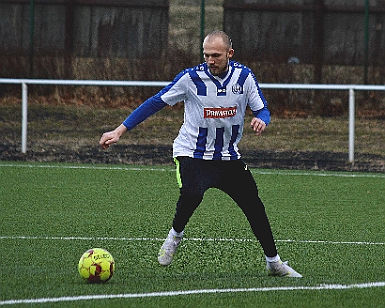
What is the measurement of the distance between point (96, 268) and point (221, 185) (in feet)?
3.58

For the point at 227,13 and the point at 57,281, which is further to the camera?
the point at 227,13

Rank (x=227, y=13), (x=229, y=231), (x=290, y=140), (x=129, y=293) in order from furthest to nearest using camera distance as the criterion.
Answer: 1. (x=227, y=13)
2. (x=290, y=140)
3. (x=229, y=231)
4. (x=129, y=293)

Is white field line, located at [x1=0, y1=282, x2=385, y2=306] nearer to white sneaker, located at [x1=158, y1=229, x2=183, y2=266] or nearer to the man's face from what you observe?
white sneaker, located at [x1=158, y1=229, x2=183, y2=266]

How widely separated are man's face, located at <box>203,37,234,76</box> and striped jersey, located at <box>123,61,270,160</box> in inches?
4.5

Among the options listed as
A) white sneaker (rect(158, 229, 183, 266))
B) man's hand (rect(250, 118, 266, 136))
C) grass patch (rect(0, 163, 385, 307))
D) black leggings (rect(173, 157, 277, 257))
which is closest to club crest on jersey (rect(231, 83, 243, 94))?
man's hand (rect(250, 118, 266, 136))

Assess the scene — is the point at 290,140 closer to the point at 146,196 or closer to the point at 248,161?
the point at 248,161

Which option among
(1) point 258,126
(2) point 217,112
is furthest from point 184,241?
(1) point 258,126

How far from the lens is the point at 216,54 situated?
6.72 m

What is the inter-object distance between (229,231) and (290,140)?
9166 mm

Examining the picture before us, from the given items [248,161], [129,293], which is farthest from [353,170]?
[129,293]

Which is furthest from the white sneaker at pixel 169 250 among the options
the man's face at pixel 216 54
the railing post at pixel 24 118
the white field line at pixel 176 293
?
the railing post at pixel 24 118

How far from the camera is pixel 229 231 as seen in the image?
30.7ft

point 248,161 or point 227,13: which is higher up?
point 227,13

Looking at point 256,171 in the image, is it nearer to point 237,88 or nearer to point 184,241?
point 184,241
